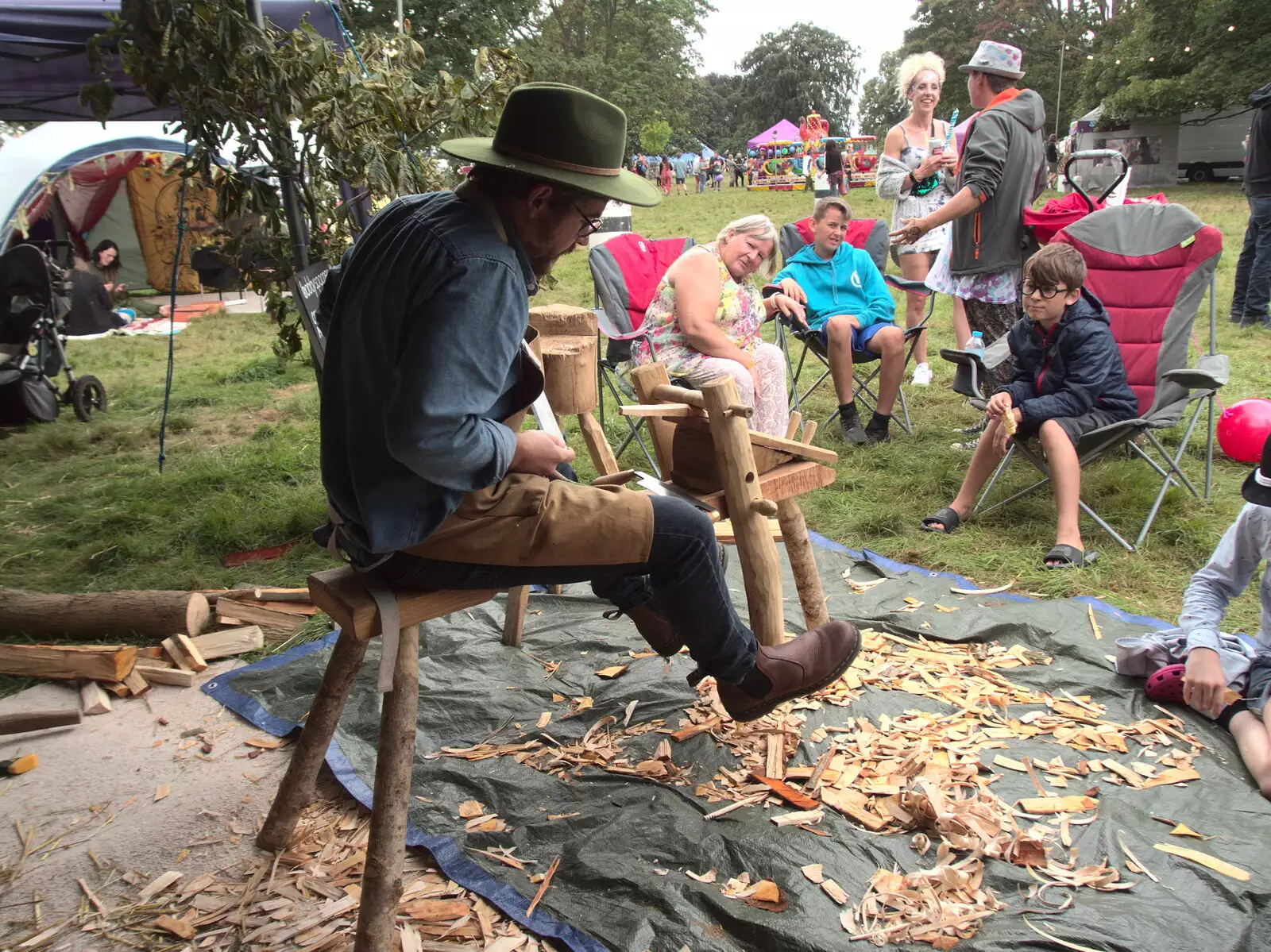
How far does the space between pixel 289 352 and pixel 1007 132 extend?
4.32 meters

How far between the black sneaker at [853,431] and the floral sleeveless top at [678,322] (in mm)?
1194

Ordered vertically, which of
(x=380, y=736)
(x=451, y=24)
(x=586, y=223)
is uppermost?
(x=451, y=24)

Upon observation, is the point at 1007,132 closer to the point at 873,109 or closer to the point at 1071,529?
the point at 1071,529

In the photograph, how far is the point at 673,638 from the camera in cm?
293

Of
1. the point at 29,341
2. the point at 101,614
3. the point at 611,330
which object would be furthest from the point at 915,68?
the point at 29,341

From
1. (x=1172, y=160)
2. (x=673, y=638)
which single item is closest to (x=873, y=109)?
(x=1172, y=160)

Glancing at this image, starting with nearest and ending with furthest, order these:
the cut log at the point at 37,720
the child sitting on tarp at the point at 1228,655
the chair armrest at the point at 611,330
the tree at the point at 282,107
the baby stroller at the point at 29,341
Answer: the child sitting on tarp at the point at 1228,655 → the cut log at the point at 37,720 → the tree at the point at 282,107 → the chair armrest at the point at 611,330 → the baby stroller at the point at 29,341

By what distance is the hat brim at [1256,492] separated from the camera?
2475 mm

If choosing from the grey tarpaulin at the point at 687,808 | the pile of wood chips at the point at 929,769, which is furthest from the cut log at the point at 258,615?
the pile of wood chips at the point at 929,769

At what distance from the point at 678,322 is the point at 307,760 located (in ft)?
10.3

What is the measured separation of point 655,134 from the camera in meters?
40.3

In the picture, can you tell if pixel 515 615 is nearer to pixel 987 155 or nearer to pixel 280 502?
pixel 280 502

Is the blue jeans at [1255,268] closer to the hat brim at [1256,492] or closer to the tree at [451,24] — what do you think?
the hat brim at [1256,492]

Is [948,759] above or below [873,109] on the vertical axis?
below
